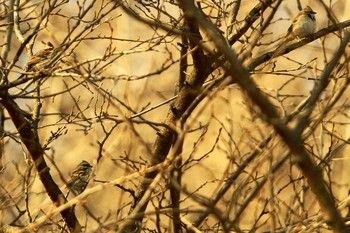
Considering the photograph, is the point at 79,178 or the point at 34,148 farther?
the point at 79,178

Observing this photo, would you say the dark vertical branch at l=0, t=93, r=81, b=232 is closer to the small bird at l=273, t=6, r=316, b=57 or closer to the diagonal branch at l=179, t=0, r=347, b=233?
the diagonal branch at l=179, t=0, r=347, b=233

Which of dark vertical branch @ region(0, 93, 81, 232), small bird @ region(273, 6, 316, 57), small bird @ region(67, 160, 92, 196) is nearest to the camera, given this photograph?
dark vertical branch @ region(0, 93, 81, 232)

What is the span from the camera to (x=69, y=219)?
6.05 m

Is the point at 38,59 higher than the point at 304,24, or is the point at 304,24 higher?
A: the point at 38,59

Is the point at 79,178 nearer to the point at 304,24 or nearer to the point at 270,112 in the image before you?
the point at 304,24

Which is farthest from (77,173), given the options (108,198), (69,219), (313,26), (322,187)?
(108,198)

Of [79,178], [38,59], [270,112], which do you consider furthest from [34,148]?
[270,112]

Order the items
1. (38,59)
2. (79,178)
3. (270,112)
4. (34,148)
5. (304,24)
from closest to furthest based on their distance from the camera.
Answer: (270,112) → (34,148) → (38,59) → (79,178) → (304,24)

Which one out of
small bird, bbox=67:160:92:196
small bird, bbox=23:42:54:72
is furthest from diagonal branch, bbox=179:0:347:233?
small bird, bbox=67:160:92:196

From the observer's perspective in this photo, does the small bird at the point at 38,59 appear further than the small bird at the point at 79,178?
No

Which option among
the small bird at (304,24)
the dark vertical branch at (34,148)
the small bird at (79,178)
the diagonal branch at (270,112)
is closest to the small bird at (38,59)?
the dark vertical branch at (34,148)

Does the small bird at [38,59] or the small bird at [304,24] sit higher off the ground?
the small bird at [38,59]

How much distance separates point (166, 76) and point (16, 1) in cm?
821

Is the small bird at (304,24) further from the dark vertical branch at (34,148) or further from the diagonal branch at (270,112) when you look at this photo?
the diagonal branch at (270,112)
